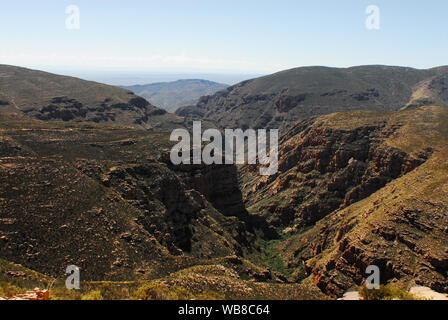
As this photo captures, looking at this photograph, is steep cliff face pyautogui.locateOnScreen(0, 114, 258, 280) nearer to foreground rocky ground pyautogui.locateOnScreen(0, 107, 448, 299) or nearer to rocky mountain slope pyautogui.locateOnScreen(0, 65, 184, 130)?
foreground rocky ground pyautogui.locateOnScreen(0, 107, 448, 299)

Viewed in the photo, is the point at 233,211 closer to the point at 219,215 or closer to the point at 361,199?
the point at 219,215

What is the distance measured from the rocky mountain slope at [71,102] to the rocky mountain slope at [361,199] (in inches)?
2262

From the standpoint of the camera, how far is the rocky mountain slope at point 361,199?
33.5 m

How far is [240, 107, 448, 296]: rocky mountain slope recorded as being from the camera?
33469 millimetres

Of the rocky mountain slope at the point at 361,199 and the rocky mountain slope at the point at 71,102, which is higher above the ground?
the rocky mountain slope at the point at 71,102

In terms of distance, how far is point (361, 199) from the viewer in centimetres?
5606

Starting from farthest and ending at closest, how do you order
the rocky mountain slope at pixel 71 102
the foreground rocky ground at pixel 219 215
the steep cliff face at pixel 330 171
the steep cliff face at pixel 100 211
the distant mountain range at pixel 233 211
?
1. the rocky mountain slope at pixel 71 102
2. the steep cliff face at pixel 330 171
3. the steep cliff face at pixel 100 211
4. the distant mountain range at pixel 233 211
5. the foreground rocky ground at pixel 219 215

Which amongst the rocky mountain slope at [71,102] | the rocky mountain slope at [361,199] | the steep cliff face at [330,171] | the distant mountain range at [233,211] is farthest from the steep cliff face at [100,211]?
the rocky mountain slope at [71,102]

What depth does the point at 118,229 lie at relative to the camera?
103 feet

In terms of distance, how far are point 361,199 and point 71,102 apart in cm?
9780

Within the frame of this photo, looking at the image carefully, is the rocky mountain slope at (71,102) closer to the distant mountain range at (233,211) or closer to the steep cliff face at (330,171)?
the distant mountain range at (233,211)

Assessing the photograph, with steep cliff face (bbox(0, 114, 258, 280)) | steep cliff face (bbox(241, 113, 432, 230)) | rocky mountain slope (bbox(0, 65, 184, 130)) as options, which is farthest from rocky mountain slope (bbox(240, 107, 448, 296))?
rocky mountain slope (bbox(0, 65, 184, 130))

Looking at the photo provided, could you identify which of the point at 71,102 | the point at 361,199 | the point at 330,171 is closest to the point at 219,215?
the point at 361,199
